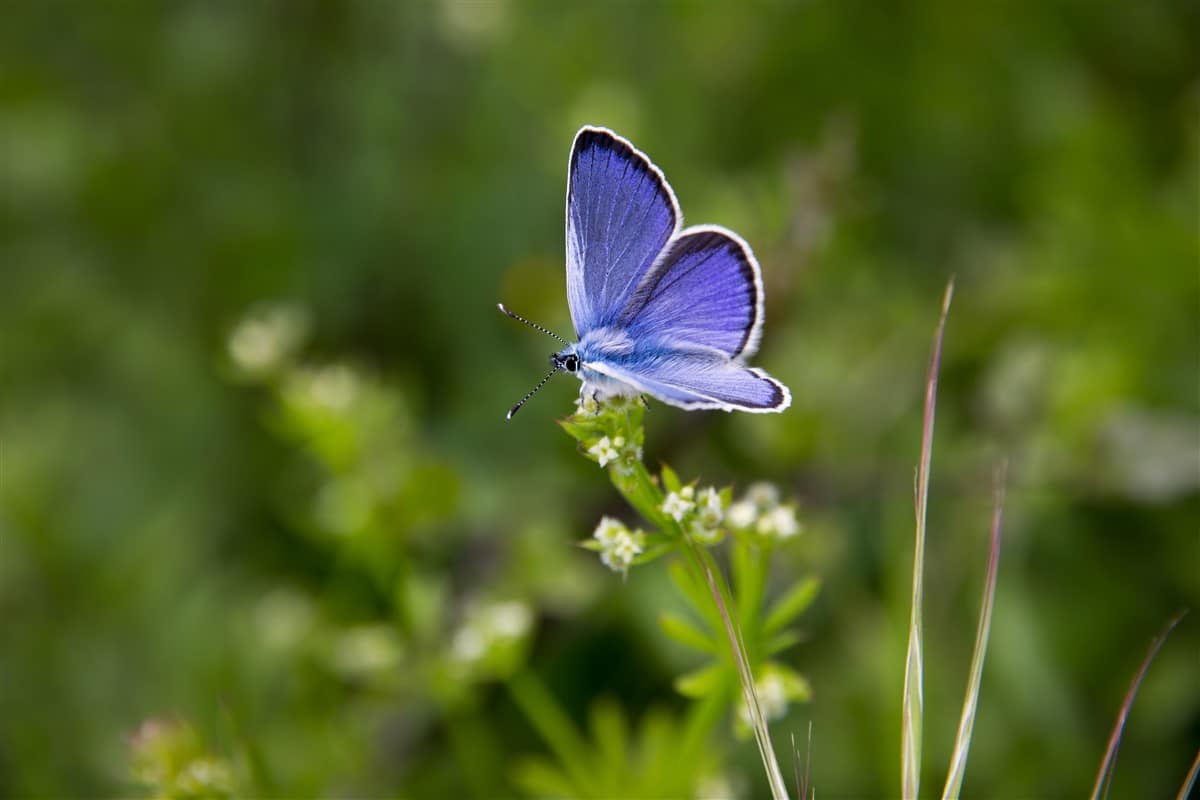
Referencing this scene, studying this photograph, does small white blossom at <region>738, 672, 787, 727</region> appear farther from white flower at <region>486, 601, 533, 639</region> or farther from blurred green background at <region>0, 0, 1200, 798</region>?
white flower at <region>486, 601, 533, 639</region>

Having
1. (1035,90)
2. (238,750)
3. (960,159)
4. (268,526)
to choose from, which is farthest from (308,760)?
(1035,90)

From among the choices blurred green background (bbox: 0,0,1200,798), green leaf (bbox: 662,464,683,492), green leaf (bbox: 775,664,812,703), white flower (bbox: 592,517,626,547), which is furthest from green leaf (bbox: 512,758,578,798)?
green leaf (bbox: 662,464,683,492)

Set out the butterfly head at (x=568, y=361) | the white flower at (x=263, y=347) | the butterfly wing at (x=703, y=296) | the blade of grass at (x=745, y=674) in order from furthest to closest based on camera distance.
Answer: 1. the white flower at (x=263, y=347)
2. the butterfly head at (x=568, y=361)
3. the butterfly wing at (x=703, y=296)
4. the blade of grass at (x=745, y=674)

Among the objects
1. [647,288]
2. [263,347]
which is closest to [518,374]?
[263,347]

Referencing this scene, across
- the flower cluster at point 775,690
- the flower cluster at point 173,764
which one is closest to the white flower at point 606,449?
the flower cluster at point 775,690

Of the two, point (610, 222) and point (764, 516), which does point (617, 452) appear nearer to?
point (764, 516)

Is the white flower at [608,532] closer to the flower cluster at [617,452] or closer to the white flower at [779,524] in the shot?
the flower cluster at [617,452]
